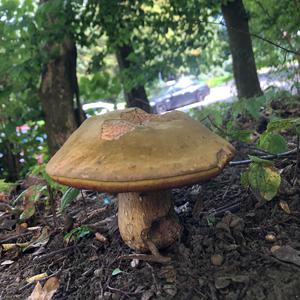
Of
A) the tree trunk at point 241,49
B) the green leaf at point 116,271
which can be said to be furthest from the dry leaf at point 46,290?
the tree trunk at point 241,49

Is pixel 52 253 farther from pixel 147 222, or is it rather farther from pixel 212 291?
pixel 212 291

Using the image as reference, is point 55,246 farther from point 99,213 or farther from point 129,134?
point 129,134

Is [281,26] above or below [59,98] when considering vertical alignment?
above

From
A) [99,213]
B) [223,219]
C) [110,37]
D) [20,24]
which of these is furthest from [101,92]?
[223,219]

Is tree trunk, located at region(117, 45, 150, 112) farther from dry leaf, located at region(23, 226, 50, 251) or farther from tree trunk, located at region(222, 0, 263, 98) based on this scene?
dry leaf, located at region(23, 226, 50, 251)

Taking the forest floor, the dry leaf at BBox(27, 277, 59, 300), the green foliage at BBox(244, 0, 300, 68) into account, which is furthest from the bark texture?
the dry leaf at BBox(27, 277, 59, 300)

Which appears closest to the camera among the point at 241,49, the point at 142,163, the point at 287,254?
the point at 142,163

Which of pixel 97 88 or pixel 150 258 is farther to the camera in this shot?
pixel 97 88

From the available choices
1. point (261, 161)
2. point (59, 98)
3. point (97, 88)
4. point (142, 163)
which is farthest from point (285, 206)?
point (97, 88)
